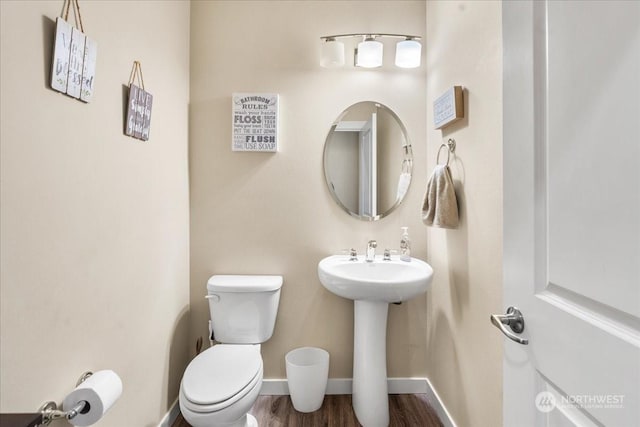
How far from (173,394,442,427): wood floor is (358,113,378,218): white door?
113 centimetres

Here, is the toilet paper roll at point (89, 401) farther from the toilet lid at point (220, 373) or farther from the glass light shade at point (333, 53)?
the glass light shade at point (333, 53)

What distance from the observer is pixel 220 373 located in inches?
54.4

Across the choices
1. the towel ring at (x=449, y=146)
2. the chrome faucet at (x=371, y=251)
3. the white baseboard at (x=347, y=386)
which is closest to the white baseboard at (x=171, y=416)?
the white baseboard at (x=347, y=386)

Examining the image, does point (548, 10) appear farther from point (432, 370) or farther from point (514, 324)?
point (432, 370)

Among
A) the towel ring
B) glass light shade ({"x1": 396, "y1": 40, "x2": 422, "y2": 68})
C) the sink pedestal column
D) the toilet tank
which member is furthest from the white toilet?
glass light shade ({"x1": 396, "y1": 40, "x2": 422, "y2": 68})

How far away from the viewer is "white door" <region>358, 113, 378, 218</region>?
6.37 ft

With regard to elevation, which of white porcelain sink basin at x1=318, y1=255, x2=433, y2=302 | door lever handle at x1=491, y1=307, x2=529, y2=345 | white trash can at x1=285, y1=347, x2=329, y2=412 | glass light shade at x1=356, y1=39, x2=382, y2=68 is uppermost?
→ glass light shade at x1=356, y1=39, x2=382, y2=68

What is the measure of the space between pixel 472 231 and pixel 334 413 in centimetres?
126

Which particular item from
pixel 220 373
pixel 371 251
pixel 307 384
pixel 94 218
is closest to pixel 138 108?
pixel 94 218

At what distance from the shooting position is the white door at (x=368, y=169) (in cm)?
194

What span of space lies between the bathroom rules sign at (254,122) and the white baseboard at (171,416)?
4.85 ft

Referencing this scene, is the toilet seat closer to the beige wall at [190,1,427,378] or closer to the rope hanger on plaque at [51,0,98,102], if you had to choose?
the beige wall at [190,1,427,378]

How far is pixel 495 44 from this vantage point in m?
1.19

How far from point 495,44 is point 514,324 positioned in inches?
40.9
